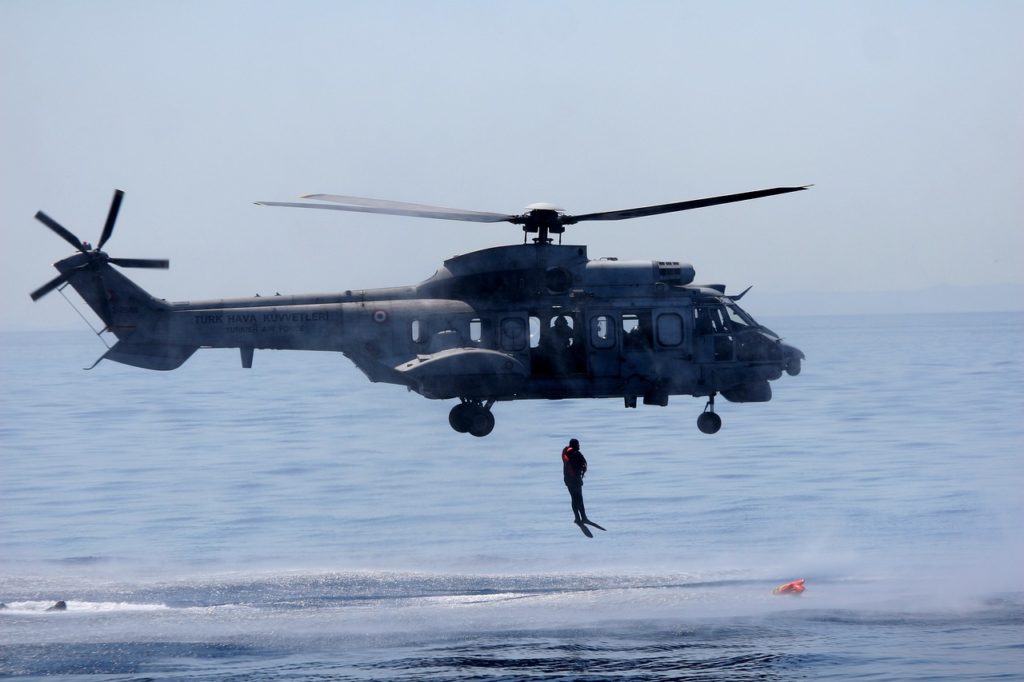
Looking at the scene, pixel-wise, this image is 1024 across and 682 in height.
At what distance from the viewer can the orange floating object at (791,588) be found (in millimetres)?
55844

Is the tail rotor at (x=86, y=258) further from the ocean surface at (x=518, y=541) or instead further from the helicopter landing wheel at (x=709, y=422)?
the ocean surface at (x=518, y=541)

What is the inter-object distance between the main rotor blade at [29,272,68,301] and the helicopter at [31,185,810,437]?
0.05m

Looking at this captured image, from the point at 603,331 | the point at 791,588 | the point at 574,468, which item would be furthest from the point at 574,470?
the point at 791,588

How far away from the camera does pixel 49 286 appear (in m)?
25.5

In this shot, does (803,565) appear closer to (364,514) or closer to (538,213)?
(364,514)

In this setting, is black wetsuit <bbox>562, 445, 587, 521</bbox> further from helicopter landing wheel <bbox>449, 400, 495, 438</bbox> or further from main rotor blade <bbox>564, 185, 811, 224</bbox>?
main rotor blade <bbox>564, 185, 811, 224</bbox>

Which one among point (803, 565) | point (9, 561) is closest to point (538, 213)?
point (803, 565)

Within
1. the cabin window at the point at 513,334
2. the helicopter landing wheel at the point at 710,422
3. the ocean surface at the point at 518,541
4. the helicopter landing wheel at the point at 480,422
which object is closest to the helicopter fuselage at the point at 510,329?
the cabin window at the point at 513,334

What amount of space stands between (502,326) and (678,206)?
4209 mm

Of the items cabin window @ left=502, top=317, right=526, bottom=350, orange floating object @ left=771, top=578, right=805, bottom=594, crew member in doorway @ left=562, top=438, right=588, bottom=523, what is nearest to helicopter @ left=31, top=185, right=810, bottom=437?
cabin window @ left=502, top=317, right=526, bottom=350

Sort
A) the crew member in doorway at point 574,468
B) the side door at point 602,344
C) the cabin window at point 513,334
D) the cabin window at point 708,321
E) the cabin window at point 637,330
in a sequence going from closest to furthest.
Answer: the cabin window at point 513,334 → the side door at point 602,344 → the cabin window at point 637,330 → the cabin window at point 708,321 → the crew member in doorway at point 574,468

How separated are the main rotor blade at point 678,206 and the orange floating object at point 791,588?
35460 mm

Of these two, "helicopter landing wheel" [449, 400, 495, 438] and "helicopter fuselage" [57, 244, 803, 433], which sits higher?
"helicopter fuselage" [57, 244, 803, 433]

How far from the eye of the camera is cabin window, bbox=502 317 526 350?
2436 cm
